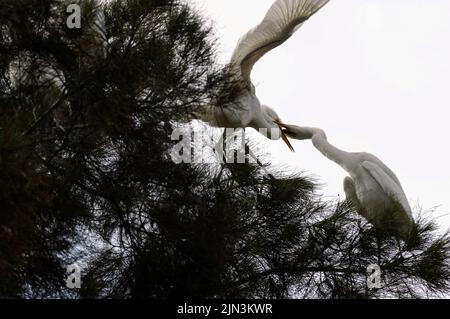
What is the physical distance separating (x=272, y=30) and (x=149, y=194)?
86cm

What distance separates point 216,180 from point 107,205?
11.8 inches

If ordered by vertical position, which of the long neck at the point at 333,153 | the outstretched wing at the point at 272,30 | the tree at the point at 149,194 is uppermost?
the outstretched wing at the point at 272,30

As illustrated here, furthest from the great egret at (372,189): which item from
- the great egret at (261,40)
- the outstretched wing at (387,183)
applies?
the great egret at (261,40)

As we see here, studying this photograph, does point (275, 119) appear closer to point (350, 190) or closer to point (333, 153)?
point (333, 153)

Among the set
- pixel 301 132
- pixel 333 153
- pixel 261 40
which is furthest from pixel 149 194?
pixel 301 132

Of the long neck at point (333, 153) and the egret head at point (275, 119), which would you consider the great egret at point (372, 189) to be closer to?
the long neck at point (333, 153)

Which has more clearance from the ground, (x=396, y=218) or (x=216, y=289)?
(x=396, y=218)

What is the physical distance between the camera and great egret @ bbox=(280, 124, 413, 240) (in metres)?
3.07

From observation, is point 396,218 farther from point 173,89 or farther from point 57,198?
point 57,198

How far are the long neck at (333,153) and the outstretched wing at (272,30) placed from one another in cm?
38

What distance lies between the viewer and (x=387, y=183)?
336 cm

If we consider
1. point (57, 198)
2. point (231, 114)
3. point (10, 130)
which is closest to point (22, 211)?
point (10, 130)

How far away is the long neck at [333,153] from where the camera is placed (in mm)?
3548

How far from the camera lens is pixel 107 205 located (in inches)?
114
